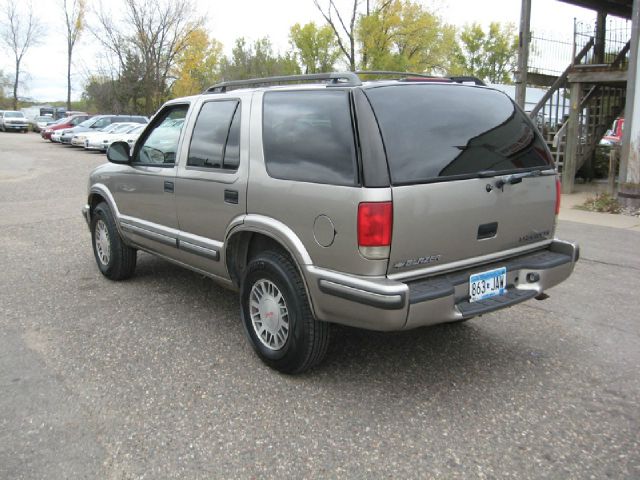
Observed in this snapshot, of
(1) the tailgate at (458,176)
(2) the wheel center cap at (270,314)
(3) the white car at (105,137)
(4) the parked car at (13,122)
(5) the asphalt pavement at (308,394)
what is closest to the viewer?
(5) the asphalt pavement at (308,394)

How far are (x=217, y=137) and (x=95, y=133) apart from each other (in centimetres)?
2444

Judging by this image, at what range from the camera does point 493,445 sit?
3.01 metres

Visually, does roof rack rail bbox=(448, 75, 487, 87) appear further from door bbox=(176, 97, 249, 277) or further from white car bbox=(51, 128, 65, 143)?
white car bbox=(51, 128, 65, 143)

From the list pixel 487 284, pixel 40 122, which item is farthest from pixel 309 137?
pixel 40 122

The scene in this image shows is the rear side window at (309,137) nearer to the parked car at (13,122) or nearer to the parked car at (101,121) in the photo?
the parked car at (101,121)

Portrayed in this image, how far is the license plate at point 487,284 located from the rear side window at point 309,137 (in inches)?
38.6

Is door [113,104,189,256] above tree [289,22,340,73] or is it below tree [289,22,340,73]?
below

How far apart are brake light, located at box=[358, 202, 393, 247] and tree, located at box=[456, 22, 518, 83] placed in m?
55.6

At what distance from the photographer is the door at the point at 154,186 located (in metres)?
4.80

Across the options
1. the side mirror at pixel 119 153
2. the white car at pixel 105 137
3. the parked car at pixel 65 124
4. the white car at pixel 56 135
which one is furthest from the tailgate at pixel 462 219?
the parked car at pixel 65 124

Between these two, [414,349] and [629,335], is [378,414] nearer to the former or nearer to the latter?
[414,349]

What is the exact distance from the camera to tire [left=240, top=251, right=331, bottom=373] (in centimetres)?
353

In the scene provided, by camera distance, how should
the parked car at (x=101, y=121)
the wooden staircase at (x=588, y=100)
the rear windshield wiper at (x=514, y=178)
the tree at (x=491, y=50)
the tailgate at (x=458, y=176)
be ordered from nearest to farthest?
the tailgate at (x=458, y=176) < the rear windshield wiper at (x=514, y=178) < the wooden staircase at (x=588, y=100) < the parked car at (x=101, y=121) < the tree at (x=491, y=50)

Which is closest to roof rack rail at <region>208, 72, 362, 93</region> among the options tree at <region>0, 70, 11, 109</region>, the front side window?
the front side window
